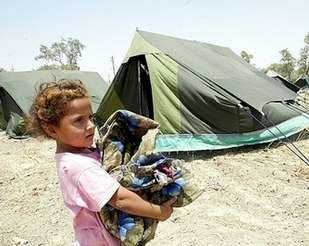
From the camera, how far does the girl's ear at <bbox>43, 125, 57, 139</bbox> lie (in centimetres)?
117

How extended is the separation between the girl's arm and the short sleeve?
2cm

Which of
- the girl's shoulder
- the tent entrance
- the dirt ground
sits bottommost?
the dirt ground

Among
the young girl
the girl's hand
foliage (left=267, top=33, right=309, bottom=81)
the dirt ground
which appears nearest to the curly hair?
the young girl

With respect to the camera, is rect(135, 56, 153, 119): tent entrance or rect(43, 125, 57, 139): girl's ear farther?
rect(135, 56, 153, 119): tent entrance

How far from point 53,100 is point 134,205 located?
0.38 meters

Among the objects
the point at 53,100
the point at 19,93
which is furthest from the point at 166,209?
the point at 19,93

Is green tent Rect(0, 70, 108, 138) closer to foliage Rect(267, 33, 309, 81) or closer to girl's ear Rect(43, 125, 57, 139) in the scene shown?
girl's ear Rect(43, 125, 57, 139)

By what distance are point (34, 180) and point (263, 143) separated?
9.93 feet

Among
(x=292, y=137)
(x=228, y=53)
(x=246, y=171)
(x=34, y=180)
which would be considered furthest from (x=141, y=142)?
(x=228, y=53)

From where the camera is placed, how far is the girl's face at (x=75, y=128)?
1140 mm

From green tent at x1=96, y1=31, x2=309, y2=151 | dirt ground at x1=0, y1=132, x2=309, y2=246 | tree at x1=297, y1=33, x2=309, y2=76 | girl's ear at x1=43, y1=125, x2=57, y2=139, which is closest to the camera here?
girl's ear at x1=43, y1=125, x2=57, y2=139

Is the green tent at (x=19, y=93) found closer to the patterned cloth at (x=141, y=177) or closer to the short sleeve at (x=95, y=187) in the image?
the patterned cloth at (x=141, y=177)

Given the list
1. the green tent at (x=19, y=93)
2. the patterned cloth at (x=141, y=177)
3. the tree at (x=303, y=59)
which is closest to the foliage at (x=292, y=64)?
the tree at (x=303, y=59)

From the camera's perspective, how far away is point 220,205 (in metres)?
3.47
